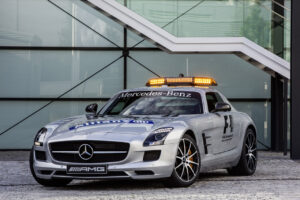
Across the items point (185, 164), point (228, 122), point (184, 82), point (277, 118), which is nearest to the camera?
point (185, 164)

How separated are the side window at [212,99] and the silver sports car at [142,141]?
0.03 m

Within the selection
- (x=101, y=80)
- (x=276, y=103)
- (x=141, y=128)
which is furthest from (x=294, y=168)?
(x=101, y=80)

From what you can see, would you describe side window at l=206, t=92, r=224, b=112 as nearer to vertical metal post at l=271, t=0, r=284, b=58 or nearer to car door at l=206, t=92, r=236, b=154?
car door at l=206, t=92, r=236, b=154

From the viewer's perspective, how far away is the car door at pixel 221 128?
11.5 meters

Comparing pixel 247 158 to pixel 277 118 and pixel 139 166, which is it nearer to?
pixel 139 166

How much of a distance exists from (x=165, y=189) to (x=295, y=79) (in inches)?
313

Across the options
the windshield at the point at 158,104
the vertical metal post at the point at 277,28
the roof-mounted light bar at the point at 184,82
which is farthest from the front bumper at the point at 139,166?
the vertical metal post at the point at 277,28

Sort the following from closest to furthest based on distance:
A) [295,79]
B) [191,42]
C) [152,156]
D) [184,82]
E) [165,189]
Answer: [152,156] → [165,189] → [184,82] → [295,79] → [191,42]

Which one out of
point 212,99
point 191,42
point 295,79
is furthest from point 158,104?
point 191,42

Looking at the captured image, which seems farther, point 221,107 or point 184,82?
point 184,82

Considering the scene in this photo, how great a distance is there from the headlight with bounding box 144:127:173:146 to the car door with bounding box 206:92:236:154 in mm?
1574

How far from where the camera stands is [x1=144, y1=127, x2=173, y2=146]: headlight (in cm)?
981

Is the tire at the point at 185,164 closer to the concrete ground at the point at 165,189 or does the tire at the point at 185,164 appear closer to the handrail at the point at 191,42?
the concrete ground at the point at 165,189

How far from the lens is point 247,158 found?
503 inches
